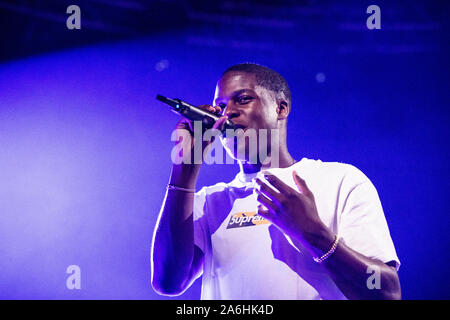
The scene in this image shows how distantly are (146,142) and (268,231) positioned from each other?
1579 millimetres

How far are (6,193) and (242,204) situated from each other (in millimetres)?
2162

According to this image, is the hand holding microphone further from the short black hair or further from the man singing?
the short black hair

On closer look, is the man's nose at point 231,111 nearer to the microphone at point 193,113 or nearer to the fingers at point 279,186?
the microphone at point 193,113

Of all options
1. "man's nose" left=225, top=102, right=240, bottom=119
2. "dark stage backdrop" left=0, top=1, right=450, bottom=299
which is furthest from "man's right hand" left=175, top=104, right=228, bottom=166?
"dark stage backdrop" left=0, top=1, right=450, bottom=299

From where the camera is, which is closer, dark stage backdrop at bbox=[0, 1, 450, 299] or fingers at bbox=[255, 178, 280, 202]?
fingers at bbox=[255, 178, 280, 202]

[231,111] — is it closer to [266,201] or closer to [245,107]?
[245,107]

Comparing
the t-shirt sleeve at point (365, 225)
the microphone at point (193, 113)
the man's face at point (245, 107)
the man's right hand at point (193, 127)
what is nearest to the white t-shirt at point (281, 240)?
the t-shirt sleeve at point (365, 225)

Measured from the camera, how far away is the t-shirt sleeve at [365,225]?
1342 mm

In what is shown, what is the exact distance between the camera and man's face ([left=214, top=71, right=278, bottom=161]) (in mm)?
1680

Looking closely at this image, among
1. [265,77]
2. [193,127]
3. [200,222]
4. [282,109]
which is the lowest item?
[200,222]

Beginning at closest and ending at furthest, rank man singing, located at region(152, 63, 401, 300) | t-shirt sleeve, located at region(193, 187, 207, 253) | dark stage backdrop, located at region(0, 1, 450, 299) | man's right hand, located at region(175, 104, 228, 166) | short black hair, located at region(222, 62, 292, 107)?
man singing, located at region(152, 63, 401, 300)
man's right hand, located at region(175, 104, 228, 166)
t-shirt sleeve, located at region(193, 187, 207, 253)
short black hair, located at region(222, 62, 292, 107)
dark stage backdrop, located at region(0, 1, 450, 299)

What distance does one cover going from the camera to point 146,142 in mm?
2826

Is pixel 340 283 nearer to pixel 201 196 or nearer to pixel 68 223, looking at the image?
pixel 201 196

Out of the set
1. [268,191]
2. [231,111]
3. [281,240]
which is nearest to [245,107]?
[231,111]
